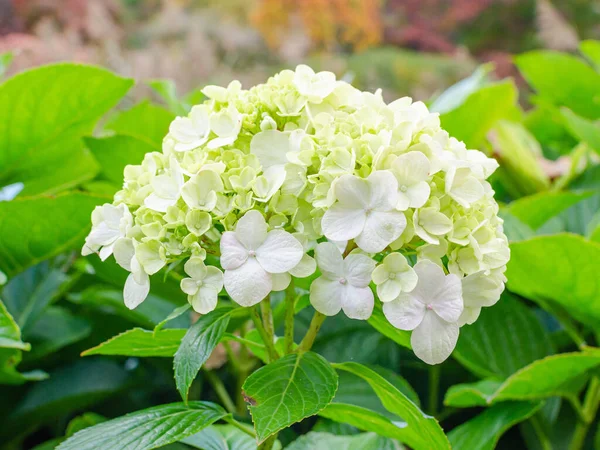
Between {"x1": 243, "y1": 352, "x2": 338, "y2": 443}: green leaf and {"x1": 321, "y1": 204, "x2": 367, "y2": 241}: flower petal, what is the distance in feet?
0.39

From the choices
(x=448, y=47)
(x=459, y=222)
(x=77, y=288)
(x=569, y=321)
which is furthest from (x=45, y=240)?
(x=448, y=47)

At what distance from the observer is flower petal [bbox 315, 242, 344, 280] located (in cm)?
43

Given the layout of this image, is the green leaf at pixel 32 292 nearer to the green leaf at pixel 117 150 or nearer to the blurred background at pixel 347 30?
the green leaf at pixel 117 150

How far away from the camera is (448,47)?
6.08 meters

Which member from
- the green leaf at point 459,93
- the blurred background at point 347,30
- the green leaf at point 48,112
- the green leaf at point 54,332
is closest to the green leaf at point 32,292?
the green leaf at point 54,332

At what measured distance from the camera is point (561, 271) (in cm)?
65

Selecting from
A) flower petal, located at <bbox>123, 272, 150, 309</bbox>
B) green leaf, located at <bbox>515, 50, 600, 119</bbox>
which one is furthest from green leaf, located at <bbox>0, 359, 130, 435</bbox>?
green leaf, located at <bbox>515, 50, 600, 119</bbox>

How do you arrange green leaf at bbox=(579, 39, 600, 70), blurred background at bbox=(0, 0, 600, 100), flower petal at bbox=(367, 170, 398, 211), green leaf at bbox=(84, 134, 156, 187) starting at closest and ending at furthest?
1. flower petal at bbox=(367, 170, 398, 211)
2. green leaf at bbox=(84, 134, 156, 187)
3. green leaf at bbox=(579, 39, 600, 70)
4. blurred background at bbox=(0, 0, 600, 100)

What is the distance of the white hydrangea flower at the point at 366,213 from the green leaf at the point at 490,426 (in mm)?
345

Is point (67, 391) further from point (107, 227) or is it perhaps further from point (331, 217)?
point (331, 217)

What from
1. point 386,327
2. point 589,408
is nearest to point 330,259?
point 386,327

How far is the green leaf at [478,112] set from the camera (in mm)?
873

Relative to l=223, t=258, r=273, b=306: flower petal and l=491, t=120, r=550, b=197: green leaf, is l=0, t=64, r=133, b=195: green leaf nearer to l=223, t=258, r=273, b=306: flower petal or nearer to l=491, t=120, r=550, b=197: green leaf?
l=223, t=258, r=273, b=306: flower petal

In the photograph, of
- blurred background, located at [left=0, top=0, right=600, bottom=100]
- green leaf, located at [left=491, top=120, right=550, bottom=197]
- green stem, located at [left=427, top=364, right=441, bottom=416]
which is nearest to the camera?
green stem, located at [left=427, top=364, right=441, bottom=416]
